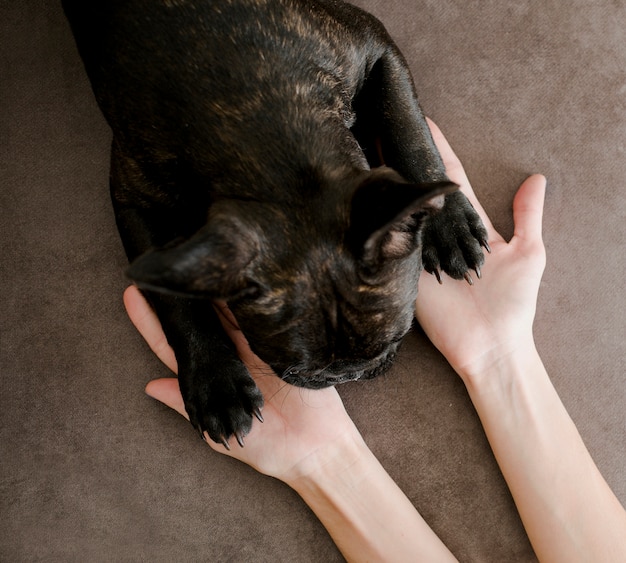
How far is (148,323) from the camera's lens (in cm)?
226

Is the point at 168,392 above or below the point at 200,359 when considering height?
below

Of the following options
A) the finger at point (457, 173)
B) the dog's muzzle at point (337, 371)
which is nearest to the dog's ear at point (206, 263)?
the dog's muzzle at point (337, 371)

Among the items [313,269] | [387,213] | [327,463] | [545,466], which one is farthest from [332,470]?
[387,213]

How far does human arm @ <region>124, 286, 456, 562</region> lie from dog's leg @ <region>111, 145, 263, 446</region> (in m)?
0.11

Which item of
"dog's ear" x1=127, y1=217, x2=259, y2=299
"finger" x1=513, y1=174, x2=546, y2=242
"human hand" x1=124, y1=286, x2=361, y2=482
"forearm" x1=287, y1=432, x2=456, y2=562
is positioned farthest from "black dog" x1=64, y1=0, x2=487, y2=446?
"forearm" x1=287, y1=432, x2=456, y2=562

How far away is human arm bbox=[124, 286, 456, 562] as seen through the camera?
7.10ft

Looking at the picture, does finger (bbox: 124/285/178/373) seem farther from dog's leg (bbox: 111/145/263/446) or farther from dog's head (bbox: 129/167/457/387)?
dog's head (bbox: 129/167/457/387)

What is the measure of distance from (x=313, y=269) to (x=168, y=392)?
1.06 m

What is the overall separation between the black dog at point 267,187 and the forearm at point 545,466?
0.44m

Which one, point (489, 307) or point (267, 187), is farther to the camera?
point (489, 307)

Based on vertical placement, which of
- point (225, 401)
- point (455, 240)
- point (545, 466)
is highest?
point (455, 240)

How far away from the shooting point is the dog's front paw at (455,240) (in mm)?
2049

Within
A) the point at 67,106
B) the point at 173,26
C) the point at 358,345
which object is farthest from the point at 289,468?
the point at 67,106

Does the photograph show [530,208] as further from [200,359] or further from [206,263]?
[206,263]
